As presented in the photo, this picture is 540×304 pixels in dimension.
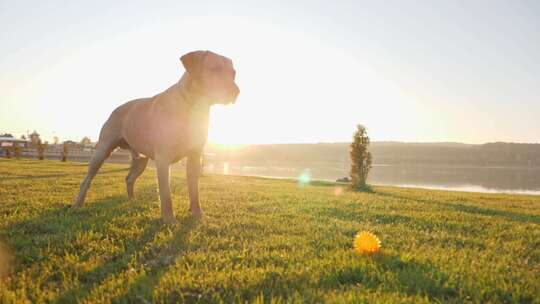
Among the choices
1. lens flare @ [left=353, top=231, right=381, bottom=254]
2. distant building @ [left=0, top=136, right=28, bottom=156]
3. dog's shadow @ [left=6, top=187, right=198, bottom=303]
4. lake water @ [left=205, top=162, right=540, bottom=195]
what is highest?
distant building @ [left=0, top=136, right=28, bottom=156]

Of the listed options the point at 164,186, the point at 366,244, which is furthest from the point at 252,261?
the point at 164,186

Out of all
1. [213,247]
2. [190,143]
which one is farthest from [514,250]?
[190,143]

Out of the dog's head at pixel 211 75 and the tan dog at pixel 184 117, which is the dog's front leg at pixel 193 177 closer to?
the tan dog at pixel 184 117

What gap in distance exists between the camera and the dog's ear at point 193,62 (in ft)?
16.4

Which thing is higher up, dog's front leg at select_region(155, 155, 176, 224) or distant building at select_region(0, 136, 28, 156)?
distant building at select_region(0, 136, 28, 156)

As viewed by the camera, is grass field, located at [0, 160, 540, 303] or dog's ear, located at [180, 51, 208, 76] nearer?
grass field, located at [0, 160, 540, 303]

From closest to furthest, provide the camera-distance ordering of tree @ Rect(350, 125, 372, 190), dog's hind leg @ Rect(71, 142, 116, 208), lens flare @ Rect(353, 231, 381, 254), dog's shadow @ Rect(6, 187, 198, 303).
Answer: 1. dog's shadow @ Rect(6, 187, 198, 303)
2. lens flare @ Rect(353, 231, 381, 254)
3. dog's hind leg @ Rect(71, 142, 116, 208)
4. tree @ Rect(350, 125, 372, 190)

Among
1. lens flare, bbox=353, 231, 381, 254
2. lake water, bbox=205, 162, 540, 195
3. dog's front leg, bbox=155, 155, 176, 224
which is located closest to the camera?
lens flare, bbox=353, 231, 381, 254

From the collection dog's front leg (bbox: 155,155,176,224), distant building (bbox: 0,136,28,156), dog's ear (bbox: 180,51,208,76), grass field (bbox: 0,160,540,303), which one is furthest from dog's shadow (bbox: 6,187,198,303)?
distant building (bbox: 0,136,28,156)

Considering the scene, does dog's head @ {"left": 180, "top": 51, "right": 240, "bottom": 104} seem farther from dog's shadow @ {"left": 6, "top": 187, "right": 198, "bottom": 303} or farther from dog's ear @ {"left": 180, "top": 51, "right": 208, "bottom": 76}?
dog's shadow @ {"left": 6, "top": 187, "right": 198, "bottom": 303}

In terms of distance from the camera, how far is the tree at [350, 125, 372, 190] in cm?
2405

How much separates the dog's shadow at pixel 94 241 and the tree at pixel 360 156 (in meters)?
20.0

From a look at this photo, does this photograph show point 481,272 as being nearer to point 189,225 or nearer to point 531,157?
point 189,225

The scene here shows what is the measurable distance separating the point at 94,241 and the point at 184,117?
7.31 feet
